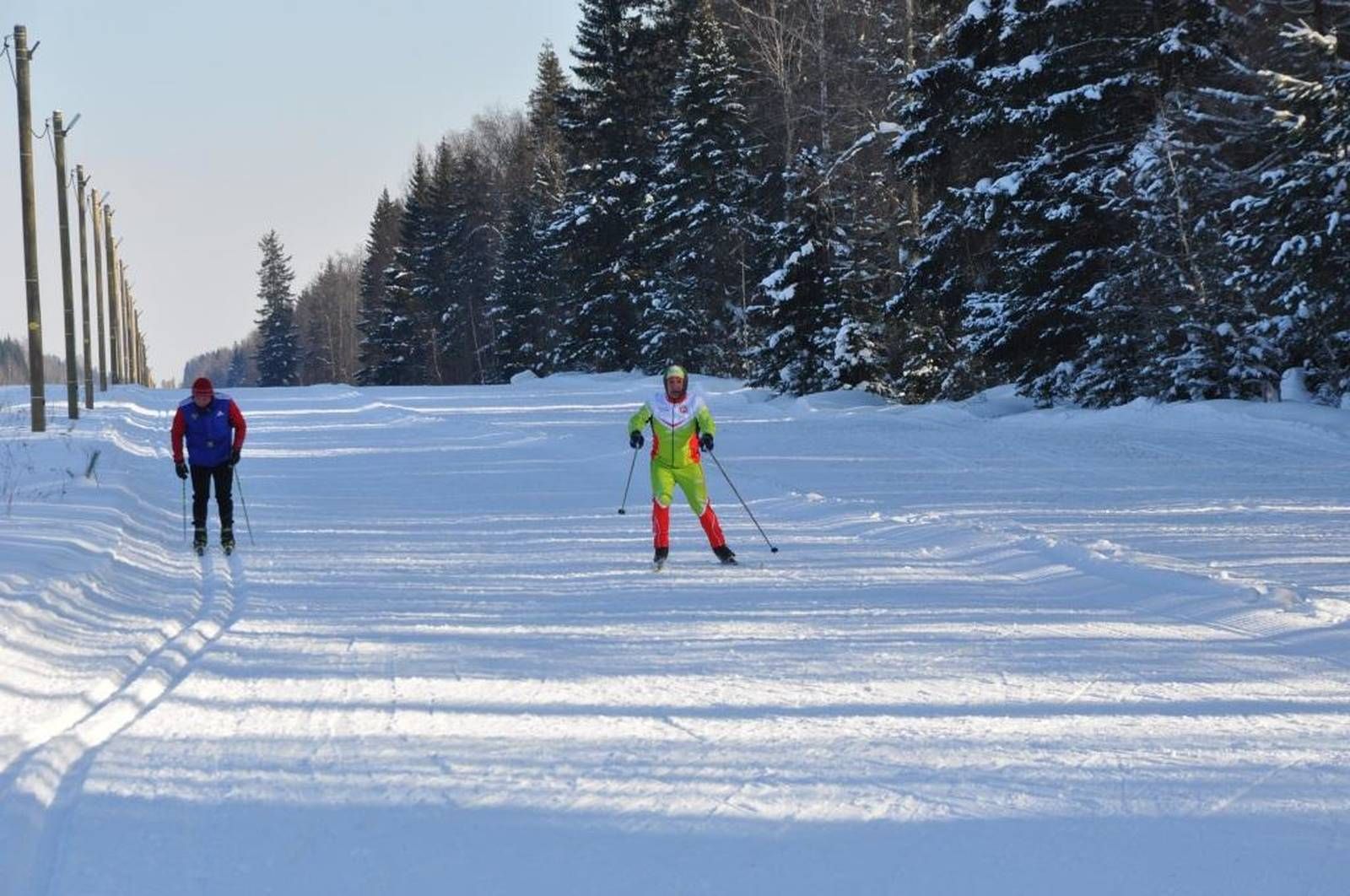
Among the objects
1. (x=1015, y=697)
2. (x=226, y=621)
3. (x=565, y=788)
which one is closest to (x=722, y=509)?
(x=226, y=621)

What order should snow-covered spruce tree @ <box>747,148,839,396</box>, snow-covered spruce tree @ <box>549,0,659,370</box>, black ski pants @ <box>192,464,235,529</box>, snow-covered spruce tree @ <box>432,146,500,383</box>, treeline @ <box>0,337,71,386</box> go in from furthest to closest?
treeline @ <box>0,337,71,386</box> < snow-covered spruce tree @ <box>432,146,500,383</box> < snow-covered spruce tree @ <box>549,0,659,370</box> < snow-covered spruce tree @ <box>747,148,839,396</box> < black ski pants @ <box>192,464,235,529</box>

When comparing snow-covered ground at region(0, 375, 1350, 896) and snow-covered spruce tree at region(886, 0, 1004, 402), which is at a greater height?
snow-covered spruce tree at region(886, 0, 1004, 402)

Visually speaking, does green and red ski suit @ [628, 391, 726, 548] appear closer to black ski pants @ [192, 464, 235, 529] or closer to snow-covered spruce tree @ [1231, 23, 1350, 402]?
black ski pants @ [192, 464, 235, 529]

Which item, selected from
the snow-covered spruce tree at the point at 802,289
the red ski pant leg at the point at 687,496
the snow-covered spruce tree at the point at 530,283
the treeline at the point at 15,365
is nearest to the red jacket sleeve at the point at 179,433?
the red ski pant leg at the point at 687,496

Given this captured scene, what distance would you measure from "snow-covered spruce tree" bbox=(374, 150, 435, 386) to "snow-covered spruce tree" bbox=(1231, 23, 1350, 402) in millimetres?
62288

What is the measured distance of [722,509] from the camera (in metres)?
14.2

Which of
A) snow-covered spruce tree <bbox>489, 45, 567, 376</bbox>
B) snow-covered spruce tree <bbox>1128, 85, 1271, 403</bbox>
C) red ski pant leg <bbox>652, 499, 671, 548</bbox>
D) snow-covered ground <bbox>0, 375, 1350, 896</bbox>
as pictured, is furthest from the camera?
snow-covered spruce tree <bbox>489, 45, 567, 376</bbox>

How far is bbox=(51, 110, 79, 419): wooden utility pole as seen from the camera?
1214 inches

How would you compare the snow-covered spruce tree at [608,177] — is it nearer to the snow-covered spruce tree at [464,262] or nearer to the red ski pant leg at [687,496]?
the snow-covered spruce tree at [464,262]

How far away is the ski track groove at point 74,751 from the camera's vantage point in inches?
173

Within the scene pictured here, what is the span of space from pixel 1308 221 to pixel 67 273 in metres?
27.2

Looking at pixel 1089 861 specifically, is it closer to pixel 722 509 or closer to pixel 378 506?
pixel 722 509

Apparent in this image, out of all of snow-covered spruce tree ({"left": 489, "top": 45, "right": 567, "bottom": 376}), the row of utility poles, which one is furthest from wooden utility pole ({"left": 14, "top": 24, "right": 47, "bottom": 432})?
snow-covered spruce tree ({"left": 489, "top": 45, "right": 567, "bottom": 376})

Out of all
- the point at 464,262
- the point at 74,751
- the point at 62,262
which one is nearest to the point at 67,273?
the point at 62,262
